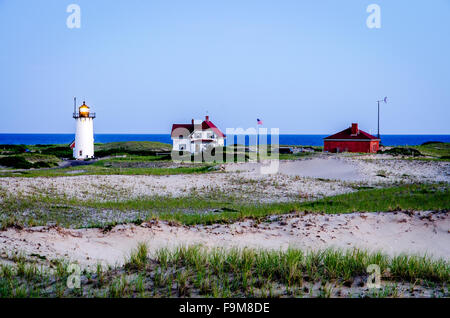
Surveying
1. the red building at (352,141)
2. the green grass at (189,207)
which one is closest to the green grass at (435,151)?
the red building at (352,141)

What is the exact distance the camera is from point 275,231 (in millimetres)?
12664

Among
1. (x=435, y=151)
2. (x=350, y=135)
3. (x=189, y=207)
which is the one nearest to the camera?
(x=189, y=207)

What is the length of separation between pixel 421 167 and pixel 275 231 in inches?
1019

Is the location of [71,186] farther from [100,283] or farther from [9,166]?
[9,166]

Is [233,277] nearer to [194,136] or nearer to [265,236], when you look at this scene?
[265,236]

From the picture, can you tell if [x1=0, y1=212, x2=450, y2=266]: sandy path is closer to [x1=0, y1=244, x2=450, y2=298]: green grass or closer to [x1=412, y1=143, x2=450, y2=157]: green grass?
[x1=0, y1=244, x2=450, y2=298]: green grass

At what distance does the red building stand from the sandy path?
39.2m

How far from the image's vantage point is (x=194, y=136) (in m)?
63.1

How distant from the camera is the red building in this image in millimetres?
52150

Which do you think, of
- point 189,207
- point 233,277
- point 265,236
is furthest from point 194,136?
point 233,277

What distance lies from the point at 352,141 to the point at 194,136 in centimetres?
2387

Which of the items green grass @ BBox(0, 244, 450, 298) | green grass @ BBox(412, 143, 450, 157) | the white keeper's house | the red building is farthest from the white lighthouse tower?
green grass @ BBox(0, 244, 450, 298)
